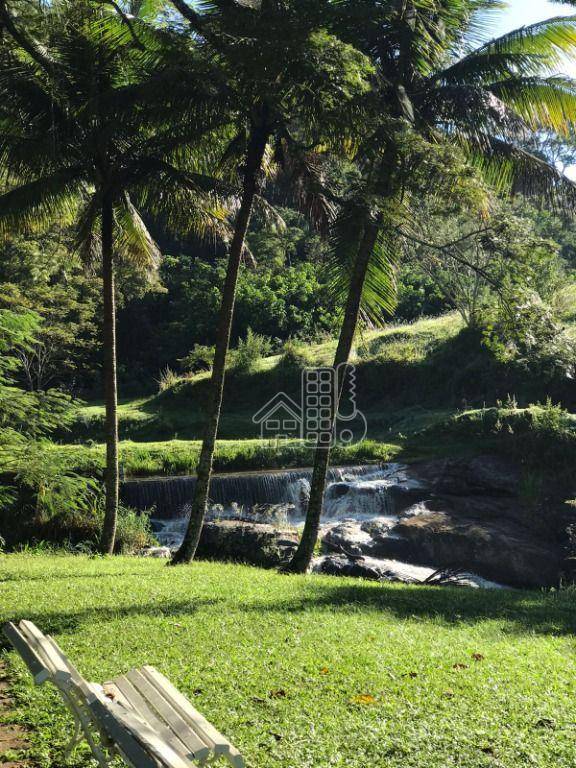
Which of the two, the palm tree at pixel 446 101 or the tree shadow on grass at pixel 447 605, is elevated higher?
the palm tree at pixel 446 101

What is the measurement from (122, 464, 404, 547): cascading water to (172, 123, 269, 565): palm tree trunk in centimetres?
Answer: 572

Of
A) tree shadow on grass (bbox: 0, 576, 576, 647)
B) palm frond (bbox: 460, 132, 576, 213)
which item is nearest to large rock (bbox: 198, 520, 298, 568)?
tree shadow on grass (bbox: 0, 576, 576, 647)

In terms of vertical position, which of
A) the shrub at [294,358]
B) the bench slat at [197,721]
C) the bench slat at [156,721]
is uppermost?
the shrub at [294,358]

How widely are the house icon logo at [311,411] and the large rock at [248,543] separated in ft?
32.2

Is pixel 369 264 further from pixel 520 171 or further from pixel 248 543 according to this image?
pixel 248 543

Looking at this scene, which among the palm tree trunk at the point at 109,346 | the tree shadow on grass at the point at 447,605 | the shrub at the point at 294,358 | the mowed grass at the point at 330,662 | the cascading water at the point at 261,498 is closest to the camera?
the mowed grass at the point at 330,662

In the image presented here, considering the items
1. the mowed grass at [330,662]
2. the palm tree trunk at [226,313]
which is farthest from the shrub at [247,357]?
the mowed grass at [330,662]

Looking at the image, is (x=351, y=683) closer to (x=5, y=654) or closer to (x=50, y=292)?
(x=5, y=654)

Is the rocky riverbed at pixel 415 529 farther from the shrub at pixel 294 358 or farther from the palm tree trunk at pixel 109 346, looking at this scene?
the shrub at pixel 294 358

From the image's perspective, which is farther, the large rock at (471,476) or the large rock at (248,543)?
the large rock at (471,476)

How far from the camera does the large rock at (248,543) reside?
47.7 ft

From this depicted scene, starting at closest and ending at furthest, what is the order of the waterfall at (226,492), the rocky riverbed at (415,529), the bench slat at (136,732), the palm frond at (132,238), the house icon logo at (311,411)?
the bench slat at (136,732), the palm frond at (132,238), the rocky riverbed at (415,529), the waterfall at (226,492), the house icon logo at (311,411)

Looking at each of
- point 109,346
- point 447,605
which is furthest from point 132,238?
point 447,605

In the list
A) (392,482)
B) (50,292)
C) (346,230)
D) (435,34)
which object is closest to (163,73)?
(346,230)
